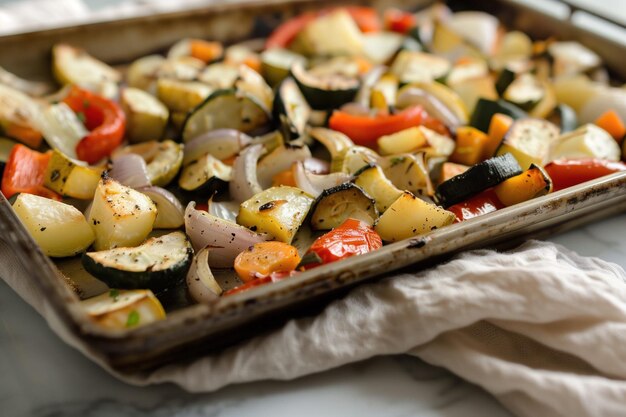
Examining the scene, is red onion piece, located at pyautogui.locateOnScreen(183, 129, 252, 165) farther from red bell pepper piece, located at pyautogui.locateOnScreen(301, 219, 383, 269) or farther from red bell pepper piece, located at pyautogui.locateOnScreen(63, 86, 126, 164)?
red bell pepper piece, located at pyautogui.locateOnScreen(301, 219, 383, 269)

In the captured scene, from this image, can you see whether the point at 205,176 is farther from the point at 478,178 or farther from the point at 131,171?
the point at 478,178

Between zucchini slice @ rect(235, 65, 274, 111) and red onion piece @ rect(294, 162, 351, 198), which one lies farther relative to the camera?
zucchini slice @ rect(235, 65, 274, 111)

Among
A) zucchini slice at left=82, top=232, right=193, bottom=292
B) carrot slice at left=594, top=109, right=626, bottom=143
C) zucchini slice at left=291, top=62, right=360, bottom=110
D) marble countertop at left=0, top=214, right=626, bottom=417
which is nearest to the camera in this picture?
marble countertop at left=0, top=214, right=626, bottom=417

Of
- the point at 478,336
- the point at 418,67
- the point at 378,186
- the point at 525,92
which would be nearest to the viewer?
the point at 478,336

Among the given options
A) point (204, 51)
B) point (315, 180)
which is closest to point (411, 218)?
point (315, 180)

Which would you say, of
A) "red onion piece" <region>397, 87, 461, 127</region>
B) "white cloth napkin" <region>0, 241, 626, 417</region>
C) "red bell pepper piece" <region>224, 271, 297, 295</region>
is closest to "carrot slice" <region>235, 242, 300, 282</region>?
"red bell pepper piece" <region>224, 271, 297, 295</region>

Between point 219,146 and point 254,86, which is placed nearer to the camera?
point 219,146

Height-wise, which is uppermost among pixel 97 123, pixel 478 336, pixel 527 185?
pixel 97 123
